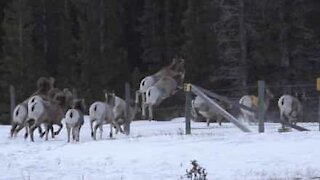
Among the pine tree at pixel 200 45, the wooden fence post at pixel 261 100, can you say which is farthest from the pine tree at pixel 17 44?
the wooden fence post at pixel 261 100

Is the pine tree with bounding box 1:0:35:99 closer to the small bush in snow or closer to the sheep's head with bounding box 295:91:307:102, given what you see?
the sheep's head with bounding box 295:91:307:102

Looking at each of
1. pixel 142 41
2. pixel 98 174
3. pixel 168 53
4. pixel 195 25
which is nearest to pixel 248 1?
pixel 195 25

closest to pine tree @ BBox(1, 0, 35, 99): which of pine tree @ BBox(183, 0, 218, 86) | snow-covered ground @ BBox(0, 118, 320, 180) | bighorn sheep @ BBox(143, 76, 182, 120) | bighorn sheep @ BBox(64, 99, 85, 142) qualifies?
pine tree @ BBox(183, 0, 218, 86)

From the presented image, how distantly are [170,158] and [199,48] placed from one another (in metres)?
30.5

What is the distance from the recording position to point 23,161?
50.1 ft

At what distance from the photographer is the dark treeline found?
146ft

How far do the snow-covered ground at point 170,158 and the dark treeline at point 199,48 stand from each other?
24.7 m

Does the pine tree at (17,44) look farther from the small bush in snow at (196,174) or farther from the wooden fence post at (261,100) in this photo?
the small bush in snow at (196,174)

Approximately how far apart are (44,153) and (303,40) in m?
30.3

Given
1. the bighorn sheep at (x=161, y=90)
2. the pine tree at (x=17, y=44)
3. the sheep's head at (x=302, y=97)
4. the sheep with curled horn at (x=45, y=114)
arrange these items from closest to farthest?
the sheep with curled horn at (x=45, y=114)
the bighorn sheep at (x=161, y=90)
the sheep's head at (x=302, y=97)
the pine tree at (x=17, y=44)

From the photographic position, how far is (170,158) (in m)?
14.4

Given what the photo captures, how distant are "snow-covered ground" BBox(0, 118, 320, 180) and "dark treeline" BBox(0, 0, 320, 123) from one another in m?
24.7

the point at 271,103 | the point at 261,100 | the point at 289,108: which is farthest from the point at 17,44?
the point at 261,100

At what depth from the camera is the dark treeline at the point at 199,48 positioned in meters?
Answer: 44.4
